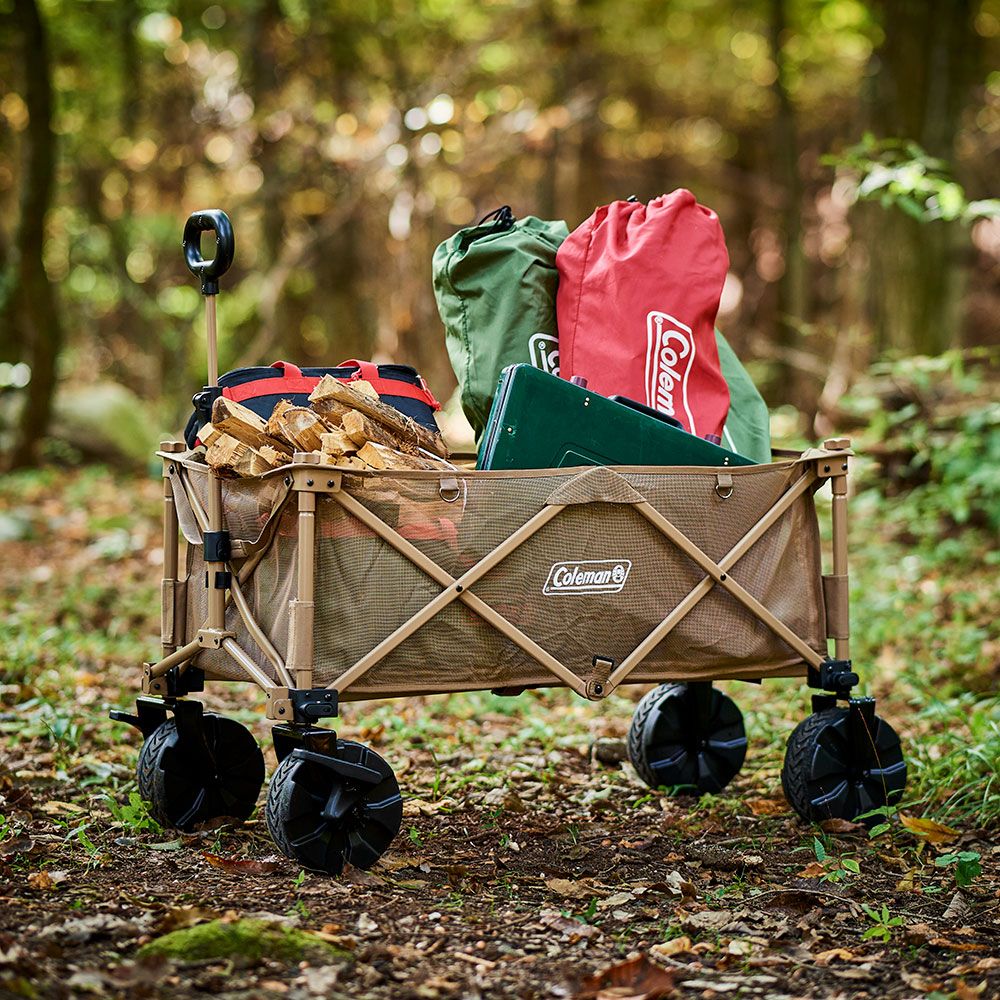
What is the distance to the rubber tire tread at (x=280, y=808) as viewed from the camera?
3.09 m

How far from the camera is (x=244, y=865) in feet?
10.5

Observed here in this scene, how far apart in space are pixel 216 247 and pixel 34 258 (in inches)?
289

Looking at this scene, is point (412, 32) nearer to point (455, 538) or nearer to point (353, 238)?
point (353, 238)

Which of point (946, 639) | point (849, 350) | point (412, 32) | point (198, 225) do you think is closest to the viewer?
point (198, 225)

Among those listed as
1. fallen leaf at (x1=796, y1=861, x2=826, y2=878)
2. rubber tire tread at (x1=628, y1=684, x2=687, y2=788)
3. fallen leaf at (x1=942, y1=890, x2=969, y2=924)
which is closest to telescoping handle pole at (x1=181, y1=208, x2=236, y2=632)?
rubber tire tread at (x1=628, y1=684, x2=687, y2=788)

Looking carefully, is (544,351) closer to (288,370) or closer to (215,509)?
(288,370)

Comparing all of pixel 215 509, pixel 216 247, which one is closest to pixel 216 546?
pixel 215 509

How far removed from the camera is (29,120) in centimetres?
995

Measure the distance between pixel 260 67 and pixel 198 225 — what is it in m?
9.82

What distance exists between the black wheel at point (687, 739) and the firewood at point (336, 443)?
151cm

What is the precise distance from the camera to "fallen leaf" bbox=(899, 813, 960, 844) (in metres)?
3.62

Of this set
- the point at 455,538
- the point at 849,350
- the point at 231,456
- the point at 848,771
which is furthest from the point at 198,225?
the point at 849,350

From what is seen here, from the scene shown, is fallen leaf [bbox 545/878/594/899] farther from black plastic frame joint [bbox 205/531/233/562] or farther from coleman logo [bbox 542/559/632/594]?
black plastic frame joint [bbox 205/531/233/562]

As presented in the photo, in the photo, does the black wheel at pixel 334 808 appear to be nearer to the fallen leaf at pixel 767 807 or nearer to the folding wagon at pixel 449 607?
the folding wagon at pixel 449 607
